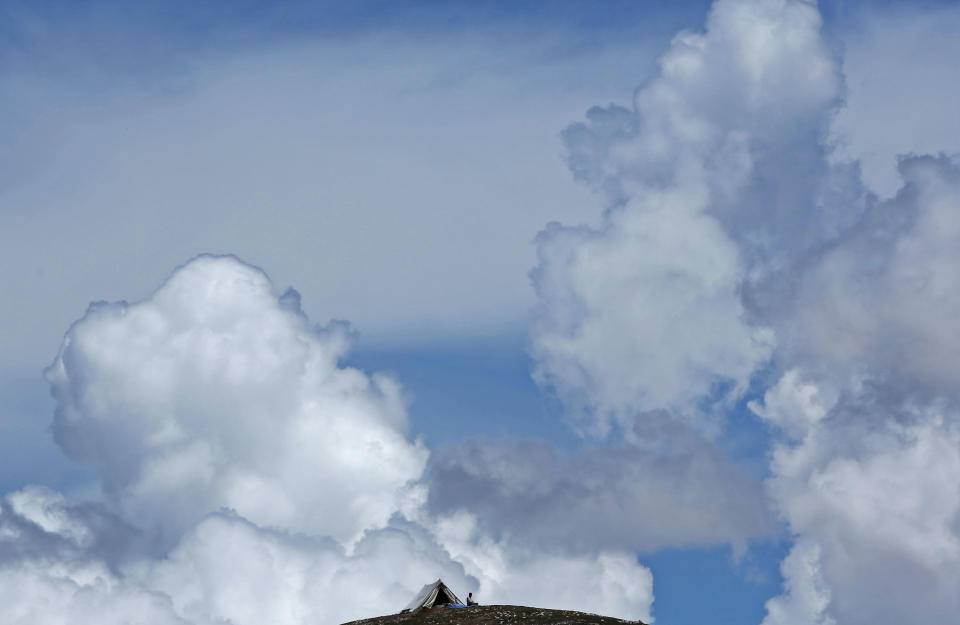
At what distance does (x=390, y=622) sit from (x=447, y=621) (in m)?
7.62

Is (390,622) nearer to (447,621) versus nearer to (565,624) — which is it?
(447,621)

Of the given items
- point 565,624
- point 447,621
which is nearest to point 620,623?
point 565,624

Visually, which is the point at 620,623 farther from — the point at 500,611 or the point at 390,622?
the point at 390,622

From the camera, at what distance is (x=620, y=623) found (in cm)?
19275

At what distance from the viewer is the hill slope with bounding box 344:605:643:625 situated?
192375 millimetres

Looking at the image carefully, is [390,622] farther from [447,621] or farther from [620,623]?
[620,623]

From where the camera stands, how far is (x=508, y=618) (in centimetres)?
19362

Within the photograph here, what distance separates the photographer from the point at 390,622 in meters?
197

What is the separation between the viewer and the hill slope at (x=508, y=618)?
192 meters

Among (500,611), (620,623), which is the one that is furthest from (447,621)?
(620,623)

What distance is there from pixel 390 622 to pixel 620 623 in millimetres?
29059

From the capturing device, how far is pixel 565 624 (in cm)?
19050

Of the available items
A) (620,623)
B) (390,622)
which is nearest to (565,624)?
(620,623)
